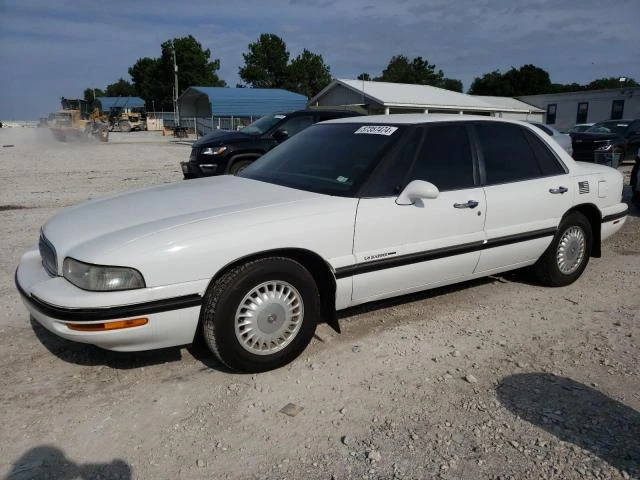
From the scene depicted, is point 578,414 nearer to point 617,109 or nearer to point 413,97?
point 413,97

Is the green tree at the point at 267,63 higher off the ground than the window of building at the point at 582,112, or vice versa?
the green tree at the point at 267,63

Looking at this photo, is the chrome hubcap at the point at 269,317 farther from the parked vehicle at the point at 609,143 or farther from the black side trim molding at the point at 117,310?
the parked vehicle at the point at 609,143

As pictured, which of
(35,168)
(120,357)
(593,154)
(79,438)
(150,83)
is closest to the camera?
(79,438)

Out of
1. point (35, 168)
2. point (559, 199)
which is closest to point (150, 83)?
point (35, 168)

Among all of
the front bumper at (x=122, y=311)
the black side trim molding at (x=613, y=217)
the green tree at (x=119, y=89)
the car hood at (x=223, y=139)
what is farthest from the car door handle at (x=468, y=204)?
the green tree at (x=119, y=89)

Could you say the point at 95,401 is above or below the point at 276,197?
below

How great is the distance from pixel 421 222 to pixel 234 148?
6416mm

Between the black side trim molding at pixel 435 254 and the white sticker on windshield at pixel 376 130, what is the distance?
918 mm

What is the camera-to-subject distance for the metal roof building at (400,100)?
3164 centimetres

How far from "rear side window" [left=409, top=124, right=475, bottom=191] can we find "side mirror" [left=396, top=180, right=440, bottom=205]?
20cm

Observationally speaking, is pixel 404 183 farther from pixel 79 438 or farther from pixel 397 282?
pixel 79 438

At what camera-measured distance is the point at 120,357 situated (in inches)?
136

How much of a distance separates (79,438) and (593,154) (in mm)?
14766

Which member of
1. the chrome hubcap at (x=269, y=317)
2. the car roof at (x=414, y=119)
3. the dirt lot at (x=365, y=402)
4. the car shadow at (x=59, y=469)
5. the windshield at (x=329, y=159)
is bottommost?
the car shadow at (x=59, y=469)
